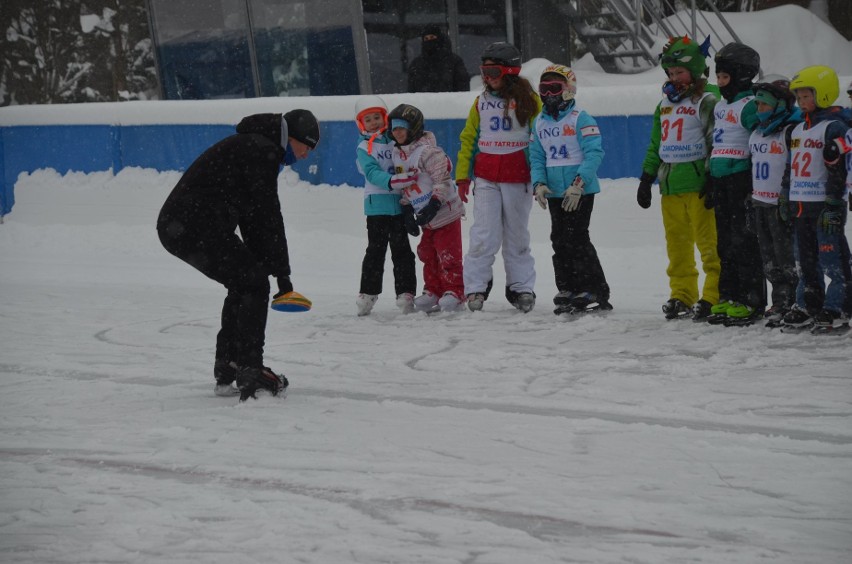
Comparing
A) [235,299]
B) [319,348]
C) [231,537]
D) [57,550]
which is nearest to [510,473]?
[231,537]

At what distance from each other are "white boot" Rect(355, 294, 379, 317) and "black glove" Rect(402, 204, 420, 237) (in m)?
0.60

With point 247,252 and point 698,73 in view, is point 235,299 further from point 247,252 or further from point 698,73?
point 698,73

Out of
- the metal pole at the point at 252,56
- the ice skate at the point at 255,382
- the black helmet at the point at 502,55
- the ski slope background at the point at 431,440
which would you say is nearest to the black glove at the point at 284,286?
the ice skate at the point at 255,382

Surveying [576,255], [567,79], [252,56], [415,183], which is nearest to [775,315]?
[576,255]

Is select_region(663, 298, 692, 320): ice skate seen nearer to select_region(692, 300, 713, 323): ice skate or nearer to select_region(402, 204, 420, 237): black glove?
select_region(692, 300, 713, 323): ice skate

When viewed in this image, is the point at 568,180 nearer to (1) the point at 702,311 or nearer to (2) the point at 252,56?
(1) the point at 702,311

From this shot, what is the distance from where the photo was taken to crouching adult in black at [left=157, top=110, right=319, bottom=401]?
5863 mm

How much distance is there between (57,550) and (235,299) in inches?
95.1

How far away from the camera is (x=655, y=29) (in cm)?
1719

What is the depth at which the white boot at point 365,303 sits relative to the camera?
8.77 m

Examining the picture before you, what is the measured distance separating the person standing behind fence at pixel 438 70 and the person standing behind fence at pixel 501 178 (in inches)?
185

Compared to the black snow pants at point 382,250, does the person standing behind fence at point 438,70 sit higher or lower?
higher

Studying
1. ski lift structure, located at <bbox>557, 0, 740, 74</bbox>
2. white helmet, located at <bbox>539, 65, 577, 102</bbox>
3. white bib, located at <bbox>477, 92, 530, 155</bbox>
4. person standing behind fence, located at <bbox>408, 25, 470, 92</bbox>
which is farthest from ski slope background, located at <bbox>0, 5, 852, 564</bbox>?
ski lift structure, located at <bbox>557, 0, 740, 74</bbox>

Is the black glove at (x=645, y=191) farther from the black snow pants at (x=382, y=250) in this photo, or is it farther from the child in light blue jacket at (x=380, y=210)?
the black snow pants at (x=382, y=250)
